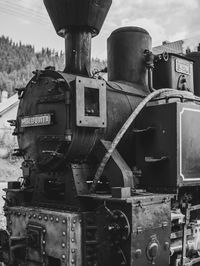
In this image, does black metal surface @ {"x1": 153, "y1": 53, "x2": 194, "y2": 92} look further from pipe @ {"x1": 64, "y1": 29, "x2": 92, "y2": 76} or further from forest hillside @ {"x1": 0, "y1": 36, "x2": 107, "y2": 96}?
forest hillside @ {"x1": 0, "y1": 36, "x2": 107, "y2": 96}

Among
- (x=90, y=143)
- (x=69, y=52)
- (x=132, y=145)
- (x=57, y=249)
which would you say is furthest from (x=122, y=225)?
(x=69, y=52)

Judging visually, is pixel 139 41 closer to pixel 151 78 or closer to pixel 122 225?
pixel 151 78

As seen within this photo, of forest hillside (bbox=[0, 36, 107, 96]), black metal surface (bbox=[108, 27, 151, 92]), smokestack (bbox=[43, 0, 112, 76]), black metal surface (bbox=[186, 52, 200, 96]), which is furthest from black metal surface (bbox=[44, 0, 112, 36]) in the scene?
forest hillside (bbox=[0, 36, 107, 96])

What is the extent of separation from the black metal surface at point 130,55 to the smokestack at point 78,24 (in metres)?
0.61

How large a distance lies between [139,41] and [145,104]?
3.63 feet

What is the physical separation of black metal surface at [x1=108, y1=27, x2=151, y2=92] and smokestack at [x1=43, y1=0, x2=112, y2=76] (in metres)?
0.61

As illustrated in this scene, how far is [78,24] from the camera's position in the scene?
390cm

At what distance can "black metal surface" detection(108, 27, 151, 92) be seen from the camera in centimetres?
452

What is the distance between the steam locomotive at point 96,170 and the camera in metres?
3.26

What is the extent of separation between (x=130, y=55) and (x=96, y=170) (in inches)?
60.7

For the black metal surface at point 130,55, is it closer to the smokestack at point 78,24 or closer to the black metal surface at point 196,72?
the smokestack at point 78,24

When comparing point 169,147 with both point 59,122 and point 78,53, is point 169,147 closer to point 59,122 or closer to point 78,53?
point 59,122

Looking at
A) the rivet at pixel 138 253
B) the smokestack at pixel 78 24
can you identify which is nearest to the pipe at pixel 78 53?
the smokestack at pixel 78 24

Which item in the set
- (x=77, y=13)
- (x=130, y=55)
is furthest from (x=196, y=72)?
(x=77, y=13)
